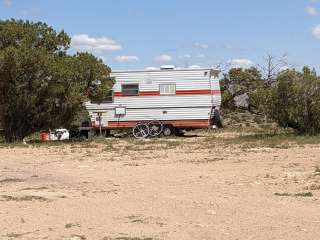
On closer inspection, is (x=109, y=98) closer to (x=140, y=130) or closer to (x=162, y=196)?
(x=140, y=130)

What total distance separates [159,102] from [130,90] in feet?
4.27

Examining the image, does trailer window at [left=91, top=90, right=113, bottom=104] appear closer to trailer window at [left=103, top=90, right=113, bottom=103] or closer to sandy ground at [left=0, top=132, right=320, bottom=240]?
trailer window at [left=103, top=90, right=113, bottom=103]

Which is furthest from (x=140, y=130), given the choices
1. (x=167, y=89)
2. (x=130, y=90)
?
(x=167, y=89)

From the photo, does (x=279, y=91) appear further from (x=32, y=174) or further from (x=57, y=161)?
(x=32, y=174)

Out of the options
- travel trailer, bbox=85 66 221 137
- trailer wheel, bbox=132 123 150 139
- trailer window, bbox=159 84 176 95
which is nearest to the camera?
travel trailer, bbox=85 66 221 137

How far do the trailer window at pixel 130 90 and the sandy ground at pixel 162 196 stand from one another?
956 centimetres

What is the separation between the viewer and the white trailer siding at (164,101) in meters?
24.6

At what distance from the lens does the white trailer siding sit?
80.6 ft

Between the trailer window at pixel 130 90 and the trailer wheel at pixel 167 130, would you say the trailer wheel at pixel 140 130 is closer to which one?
the trailer wheel at pixel 167 130

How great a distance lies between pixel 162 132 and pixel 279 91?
5.85 meters

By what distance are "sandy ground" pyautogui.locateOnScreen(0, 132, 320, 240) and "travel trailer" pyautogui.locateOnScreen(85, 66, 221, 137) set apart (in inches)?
358

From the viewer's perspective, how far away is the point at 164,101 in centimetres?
2497

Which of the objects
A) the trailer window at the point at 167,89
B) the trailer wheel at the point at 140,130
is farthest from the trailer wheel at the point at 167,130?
the trailer window at the point at 167,89

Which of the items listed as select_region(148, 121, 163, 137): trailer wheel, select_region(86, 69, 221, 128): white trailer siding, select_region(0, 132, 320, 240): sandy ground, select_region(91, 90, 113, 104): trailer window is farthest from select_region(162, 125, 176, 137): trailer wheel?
select_region(0, 132, 320, 240): sandy ground
